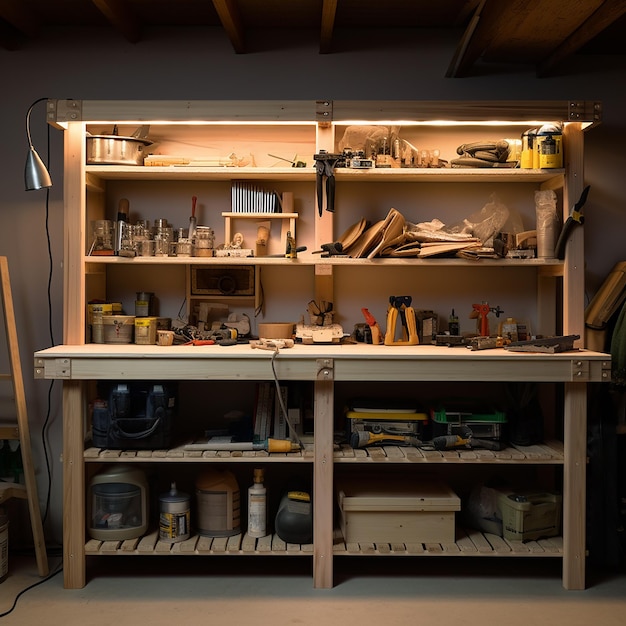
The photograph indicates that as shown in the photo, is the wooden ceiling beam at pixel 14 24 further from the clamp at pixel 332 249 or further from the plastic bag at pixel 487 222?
the plastic bag at pixel 487 222

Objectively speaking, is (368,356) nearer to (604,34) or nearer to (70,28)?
(604,34)

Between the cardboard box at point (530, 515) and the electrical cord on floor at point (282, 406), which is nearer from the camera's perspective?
the electrical cord on floor at point (282, 406)

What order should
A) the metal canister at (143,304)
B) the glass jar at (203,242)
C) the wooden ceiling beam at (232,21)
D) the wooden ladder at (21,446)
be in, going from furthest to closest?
the metal canister at (143,304) → the glass jar at (203,242) → the wooden ladder at (21,446) → the wooden ceiling beam at (232,21)

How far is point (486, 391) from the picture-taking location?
12.5 ft

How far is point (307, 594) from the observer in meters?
3.11

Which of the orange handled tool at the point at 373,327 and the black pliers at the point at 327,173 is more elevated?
the black pliers at the point at 327,173

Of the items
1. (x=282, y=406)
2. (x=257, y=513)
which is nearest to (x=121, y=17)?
(x=282, y=406)

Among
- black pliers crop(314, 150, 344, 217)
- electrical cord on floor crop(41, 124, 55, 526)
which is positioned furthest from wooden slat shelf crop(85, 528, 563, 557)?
black pliers crop(314, 150, 344, 217)

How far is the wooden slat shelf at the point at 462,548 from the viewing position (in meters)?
3.16

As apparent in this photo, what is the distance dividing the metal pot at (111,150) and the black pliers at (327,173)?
3.03 ft

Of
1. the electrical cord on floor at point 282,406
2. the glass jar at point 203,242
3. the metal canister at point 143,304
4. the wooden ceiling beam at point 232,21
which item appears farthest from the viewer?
the metal canister at point 143,304

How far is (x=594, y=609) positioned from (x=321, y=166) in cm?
235

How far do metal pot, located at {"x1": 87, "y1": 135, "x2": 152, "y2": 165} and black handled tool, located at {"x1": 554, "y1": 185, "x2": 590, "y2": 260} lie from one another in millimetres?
2130

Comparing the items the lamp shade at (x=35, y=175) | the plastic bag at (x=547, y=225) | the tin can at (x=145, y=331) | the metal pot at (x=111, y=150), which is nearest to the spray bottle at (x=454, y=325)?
the plastic bag at (x=547, y=225)
